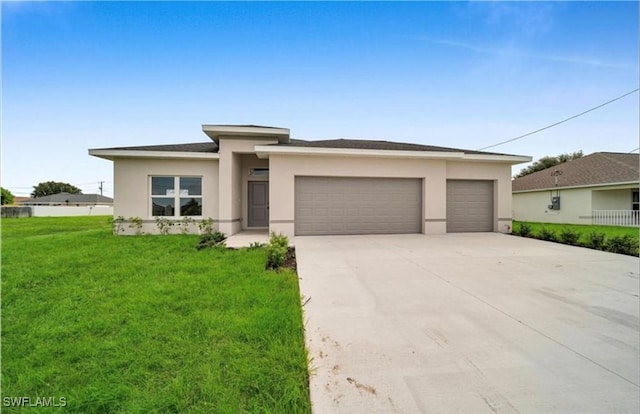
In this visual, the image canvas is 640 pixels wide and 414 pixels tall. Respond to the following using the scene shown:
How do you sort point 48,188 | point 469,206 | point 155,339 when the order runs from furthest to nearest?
point 48,188 → point 469,206 → point 155,339

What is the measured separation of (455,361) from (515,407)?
589mm

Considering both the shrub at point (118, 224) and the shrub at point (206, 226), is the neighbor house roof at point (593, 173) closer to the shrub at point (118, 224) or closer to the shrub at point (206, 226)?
the shrub at point (206, 226)

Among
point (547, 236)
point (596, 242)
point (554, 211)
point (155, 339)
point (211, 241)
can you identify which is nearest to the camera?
point (155, 339)

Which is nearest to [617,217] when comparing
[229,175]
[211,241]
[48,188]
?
[229,175]

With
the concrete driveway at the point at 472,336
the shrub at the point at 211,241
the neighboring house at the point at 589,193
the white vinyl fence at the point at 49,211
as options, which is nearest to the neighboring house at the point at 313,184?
the shrub at the point at 211,241

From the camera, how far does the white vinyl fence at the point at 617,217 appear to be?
52.3ft

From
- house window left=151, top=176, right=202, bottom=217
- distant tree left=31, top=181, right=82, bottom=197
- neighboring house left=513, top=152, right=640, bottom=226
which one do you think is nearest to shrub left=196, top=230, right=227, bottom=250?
house window left=151, top=176, right=202, bottom=217

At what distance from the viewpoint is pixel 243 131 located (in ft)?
32.9

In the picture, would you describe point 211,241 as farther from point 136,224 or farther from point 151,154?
point 151,154

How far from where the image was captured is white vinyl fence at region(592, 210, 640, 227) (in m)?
15.9

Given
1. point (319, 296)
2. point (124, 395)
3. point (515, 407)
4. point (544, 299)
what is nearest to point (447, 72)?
point (544, 299)

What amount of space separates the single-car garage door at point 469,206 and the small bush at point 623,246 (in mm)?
4097

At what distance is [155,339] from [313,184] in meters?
7.97

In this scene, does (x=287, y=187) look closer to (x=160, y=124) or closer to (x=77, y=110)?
(x=160, y=124)
